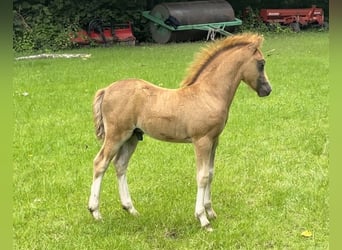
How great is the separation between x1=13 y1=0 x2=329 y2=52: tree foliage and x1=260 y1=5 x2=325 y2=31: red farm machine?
190 inches

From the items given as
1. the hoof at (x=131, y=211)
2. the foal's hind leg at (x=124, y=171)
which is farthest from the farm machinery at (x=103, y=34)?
the hoof at (x=131, y=211)

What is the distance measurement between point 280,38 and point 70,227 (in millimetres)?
17288

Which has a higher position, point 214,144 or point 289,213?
point 214,144

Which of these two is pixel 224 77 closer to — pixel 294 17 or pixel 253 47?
pixel 253 47

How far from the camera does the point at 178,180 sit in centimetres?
627

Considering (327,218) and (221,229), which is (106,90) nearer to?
(221,229)

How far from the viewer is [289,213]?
5.25 m

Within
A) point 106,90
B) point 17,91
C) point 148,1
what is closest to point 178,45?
point 148,1

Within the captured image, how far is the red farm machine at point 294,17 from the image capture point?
23.9 meters

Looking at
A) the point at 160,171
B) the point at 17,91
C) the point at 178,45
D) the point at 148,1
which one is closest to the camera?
the point at 160,171

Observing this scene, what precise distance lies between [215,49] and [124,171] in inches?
54.8

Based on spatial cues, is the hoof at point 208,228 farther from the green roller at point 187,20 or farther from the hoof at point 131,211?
Result: the green roller at point 187,20

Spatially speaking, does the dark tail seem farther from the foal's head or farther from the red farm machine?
the red farm machine

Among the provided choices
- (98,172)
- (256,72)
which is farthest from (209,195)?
(256,72)
